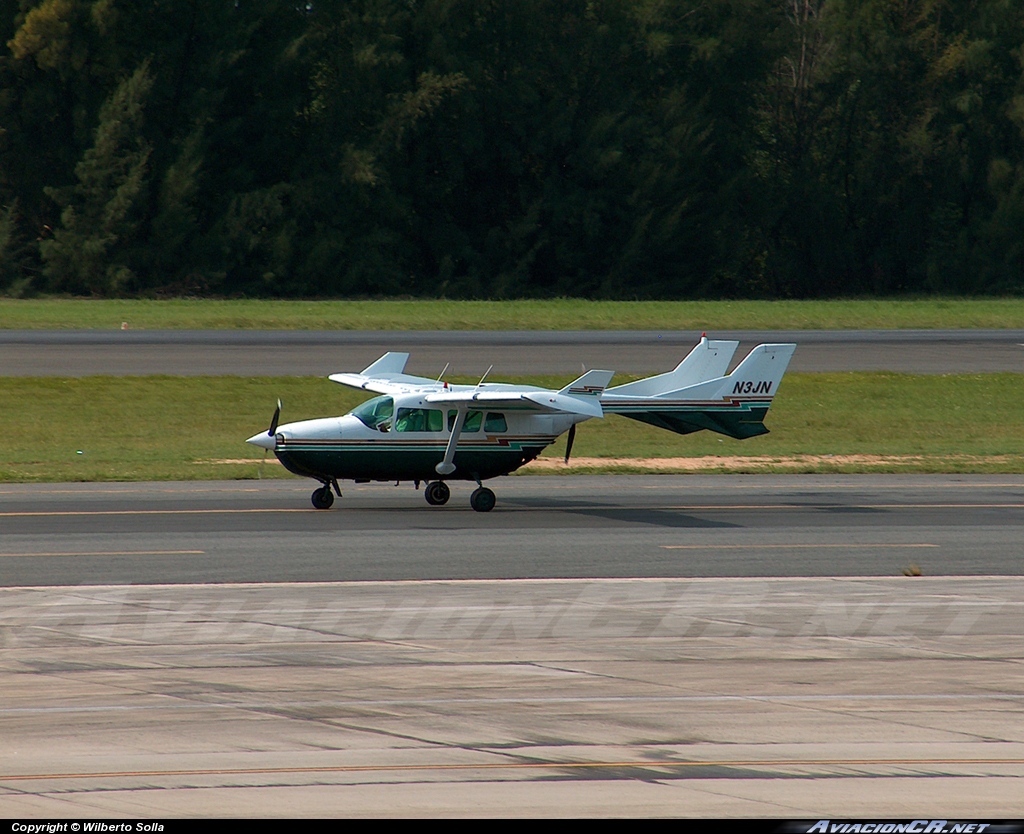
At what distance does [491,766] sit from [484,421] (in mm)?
13618

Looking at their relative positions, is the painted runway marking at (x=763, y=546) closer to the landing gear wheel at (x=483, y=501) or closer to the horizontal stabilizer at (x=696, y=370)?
the landing gear wheel at (x=483, y=501)

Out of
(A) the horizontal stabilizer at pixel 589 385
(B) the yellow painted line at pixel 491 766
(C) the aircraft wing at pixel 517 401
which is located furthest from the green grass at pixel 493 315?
(B) the yellow painted line at pixel 491 766

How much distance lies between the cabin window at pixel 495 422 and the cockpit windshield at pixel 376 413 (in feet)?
5.44

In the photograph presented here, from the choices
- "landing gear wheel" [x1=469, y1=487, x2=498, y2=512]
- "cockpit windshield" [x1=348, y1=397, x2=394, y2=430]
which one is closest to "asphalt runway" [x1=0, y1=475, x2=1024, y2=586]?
"landing gear wheel" [x1=469, y1=487, x2=498, y2=512]

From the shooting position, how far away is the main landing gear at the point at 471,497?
73.9 feet

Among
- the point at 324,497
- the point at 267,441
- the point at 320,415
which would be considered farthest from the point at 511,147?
the point at 267,441

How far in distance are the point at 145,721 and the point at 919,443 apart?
88.1 feet

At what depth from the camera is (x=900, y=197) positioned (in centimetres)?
8931

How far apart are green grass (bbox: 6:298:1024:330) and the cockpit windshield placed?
34.1 meters

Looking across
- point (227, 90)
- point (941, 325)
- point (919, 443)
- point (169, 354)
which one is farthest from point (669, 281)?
point (919, 443)

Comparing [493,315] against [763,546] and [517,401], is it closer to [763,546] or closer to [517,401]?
[517,401]

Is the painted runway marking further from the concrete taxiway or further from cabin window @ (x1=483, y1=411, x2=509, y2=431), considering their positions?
cabin window @ (x1=483, y1=411, x2=509, y2=431)
